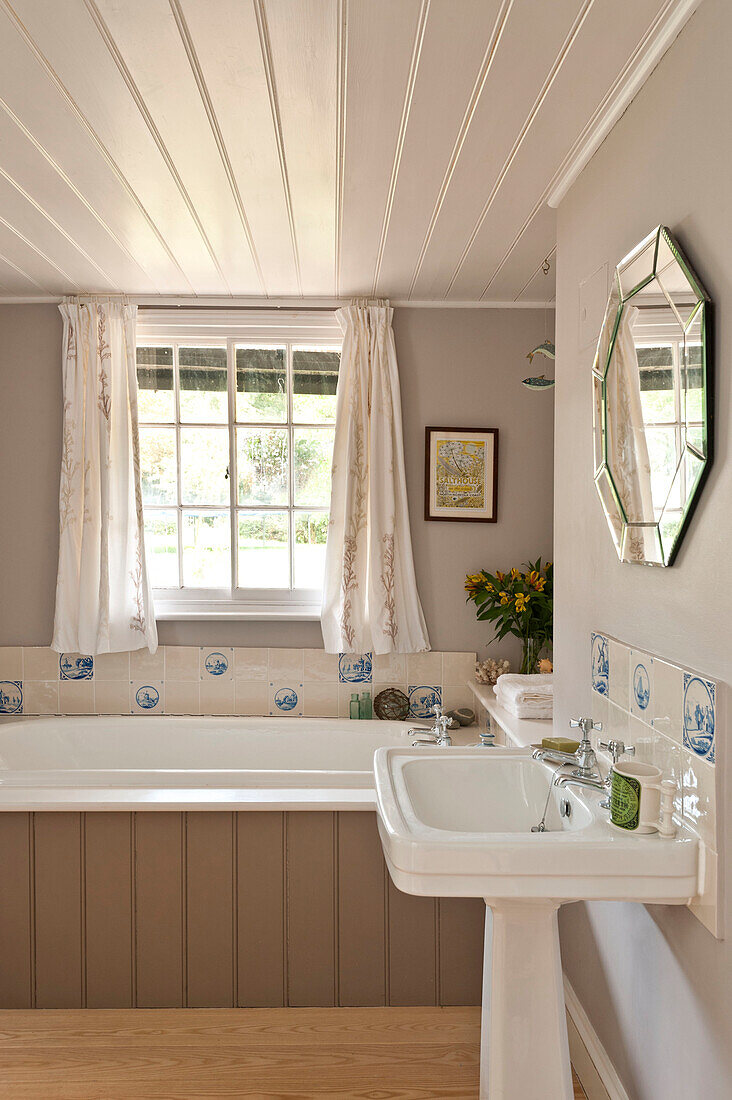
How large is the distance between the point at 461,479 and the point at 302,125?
182 cm

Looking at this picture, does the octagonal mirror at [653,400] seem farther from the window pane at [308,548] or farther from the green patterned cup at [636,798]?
the window pane at [308,548]

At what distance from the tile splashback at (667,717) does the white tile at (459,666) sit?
5.05ft

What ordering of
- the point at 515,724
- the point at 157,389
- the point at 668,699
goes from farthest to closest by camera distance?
1. the point at 157,389
2. the point at 515,724
3. the point at 668,699

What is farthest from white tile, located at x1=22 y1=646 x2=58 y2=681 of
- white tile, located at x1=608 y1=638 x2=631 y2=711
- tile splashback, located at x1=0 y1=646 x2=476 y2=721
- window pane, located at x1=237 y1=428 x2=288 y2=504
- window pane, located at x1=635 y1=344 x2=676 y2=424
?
window pane, located at x1=635 y1=344 x2=676 y2=424

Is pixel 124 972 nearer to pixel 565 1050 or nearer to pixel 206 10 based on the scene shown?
pixel 565 1050

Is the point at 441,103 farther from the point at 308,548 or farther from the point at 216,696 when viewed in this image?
the point at 216,696

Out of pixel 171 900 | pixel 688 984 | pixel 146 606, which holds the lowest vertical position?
pixel 171 900

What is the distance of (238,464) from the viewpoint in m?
3.58

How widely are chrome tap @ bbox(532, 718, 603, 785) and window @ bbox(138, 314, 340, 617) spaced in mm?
1899

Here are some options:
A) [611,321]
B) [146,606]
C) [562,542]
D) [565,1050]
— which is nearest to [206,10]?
[611,321]

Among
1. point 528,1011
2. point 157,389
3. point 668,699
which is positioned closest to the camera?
point 668,699

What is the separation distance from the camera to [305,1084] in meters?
2.08

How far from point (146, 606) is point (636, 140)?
2544 millimetres

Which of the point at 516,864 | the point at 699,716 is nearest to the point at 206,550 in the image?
the point at 516,864
